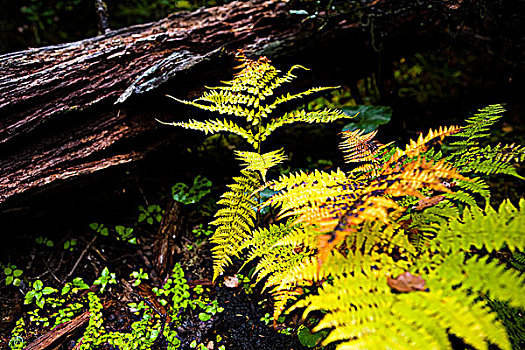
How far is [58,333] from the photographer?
2.42m

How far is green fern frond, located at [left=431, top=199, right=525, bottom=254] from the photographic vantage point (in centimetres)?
134

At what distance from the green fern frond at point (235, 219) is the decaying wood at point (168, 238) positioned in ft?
2.25

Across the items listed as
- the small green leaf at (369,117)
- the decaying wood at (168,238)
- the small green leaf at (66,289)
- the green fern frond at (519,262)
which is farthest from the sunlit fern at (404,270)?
the small green leaf at (66,289)

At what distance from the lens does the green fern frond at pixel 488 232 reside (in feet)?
4.40

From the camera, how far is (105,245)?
3.15 metres

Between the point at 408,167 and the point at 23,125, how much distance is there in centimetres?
301

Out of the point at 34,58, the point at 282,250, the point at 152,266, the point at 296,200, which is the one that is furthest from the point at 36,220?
the point at 296,200

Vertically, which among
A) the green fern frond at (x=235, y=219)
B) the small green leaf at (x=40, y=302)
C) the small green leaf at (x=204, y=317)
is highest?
the green fern frond at (x=235, y=219)

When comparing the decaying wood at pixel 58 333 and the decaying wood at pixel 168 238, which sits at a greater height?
the decaying wood at pixel 168 238

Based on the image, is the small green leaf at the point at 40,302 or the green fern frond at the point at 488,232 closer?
the green fern frond at the point at 488,232

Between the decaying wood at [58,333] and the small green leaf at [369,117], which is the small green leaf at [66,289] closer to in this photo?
the decaying wood at [58,333]

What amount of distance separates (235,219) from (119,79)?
1.77 meters

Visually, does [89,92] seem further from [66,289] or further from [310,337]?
[310,337]

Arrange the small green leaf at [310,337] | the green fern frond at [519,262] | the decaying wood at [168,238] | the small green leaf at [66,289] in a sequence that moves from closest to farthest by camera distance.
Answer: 1. the green fern frond at [519,262]
2. the small green leaf at [310,337]
3. the small green leaf at [66,289]
4. the decaying wood at [168,238]
